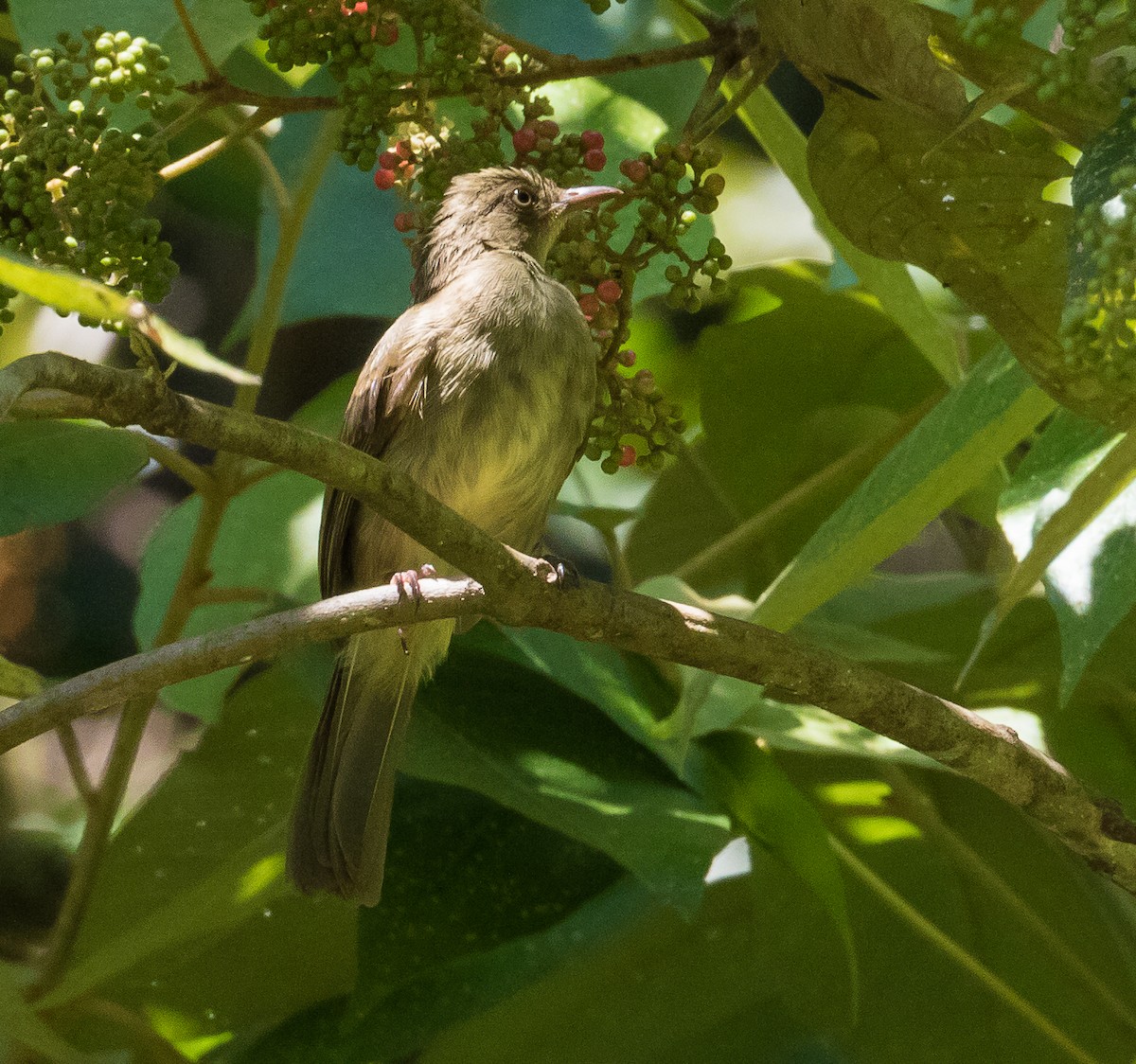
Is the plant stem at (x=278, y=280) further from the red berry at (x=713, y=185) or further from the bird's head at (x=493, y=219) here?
the red berry at (x=713, y=185)

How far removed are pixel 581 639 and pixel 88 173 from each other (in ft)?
2.43

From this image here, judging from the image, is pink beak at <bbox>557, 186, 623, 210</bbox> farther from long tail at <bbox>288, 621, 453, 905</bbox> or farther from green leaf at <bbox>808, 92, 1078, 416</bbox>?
long tail at <bbox>288, 621, 453, 905</bbox>

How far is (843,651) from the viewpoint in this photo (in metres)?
2.35

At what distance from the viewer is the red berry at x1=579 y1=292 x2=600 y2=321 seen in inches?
71.2

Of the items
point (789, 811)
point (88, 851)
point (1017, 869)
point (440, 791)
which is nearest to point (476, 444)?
point (440, 791)

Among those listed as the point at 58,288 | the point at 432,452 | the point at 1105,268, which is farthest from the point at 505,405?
the point at 58,288

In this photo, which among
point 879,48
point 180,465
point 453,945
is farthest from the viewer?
point 453,945

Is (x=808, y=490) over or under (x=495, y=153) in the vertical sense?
under

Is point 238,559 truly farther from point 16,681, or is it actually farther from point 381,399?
point 16,681

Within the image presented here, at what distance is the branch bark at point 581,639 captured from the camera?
4.51 ft

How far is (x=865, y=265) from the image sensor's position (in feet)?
6.82

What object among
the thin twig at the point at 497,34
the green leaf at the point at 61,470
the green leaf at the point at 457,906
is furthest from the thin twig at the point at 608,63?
the green leaf at the point at 457,906

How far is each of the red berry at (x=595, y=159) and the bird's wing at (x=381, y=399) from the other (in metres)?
0.53

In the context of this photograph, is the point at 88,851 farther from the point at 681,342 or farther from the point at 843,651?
the point at 681,342
